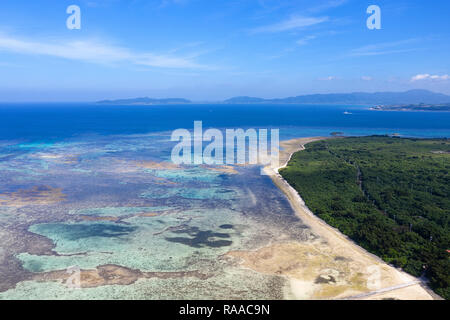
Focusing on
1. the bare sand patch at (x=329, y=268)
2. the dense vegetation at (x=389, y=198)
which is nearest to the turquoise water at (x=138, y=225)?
the bare sand patch at (x=329, y=268)

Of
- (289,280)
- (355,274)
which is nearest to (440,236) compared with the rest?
(355,274)

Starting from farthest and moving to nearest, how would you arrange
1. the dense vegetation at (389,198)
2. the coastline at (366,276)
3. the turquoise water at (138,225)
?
the dense vegetation at (389,198) < the turquoise water at (138,225) < the coastline at (366,276)

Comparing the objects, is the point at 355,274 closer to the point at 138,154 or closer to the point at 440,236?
the point at 440,236

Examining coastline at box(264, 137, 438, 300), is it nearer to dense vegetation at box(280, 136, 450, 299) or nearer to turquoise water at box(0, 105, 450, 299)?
dense vegetation at box(280, 136, 450, 299)

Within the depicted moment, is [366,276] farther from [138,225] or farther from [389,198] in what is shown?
[138,225]

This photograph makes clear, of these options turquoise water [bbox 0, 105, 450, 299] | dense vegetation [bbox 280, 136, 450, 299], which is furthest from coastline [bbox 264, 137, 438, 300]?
turquoise water [bbox 0, 105, 450, 299]

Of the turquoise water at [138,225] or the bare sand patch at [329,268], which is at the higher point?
the turquoise water at [138,225]

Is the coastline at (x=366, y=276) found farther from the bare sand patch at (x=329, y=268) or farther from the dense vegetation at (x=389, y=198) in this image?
the dense vegetation at (x=389, y=198)

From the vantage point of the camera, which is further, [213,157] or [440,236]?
[213,157]

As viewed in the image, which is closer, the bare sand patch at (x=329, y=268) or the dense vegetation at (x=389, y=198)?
the bare sand patch at (x=329, y=268)
